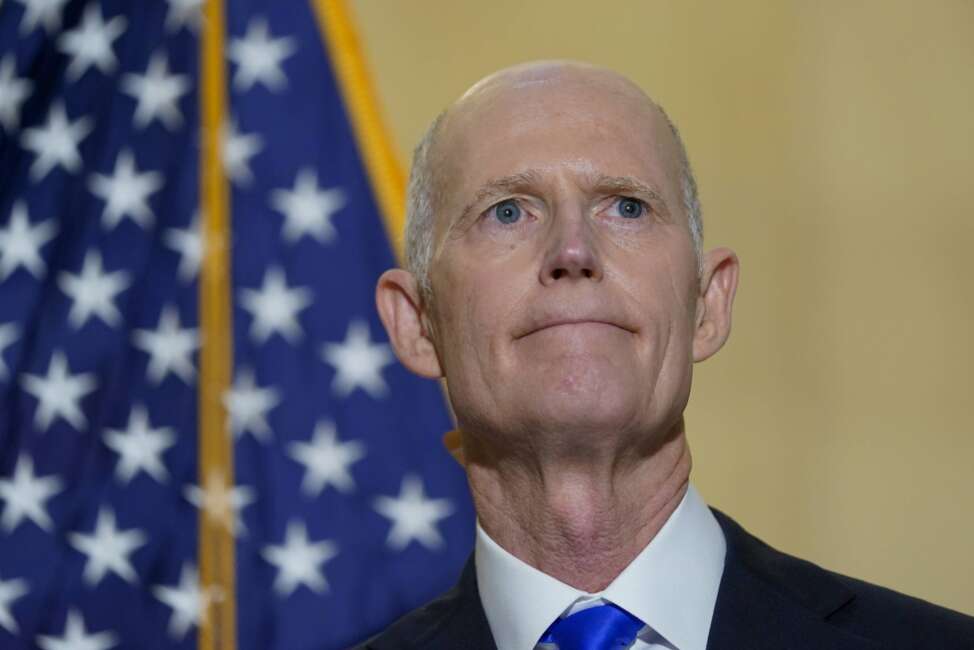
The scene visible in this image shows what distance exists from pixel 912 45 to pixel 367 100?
143cm

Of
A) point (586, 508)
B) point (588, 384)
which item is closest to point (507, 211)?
point (588, 384)

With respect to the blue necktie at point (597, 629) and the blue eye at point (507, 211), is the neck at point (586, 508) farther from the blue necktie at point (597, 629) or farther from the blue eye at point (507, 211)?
the blue eye at point (507, 211)

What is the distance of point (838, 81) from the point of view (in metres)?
3.79

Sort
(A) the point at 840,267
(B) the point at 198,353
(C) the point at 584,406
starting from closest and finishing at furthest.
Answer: (C) the point at 584,406 → (B) the point at 198,353 → (A) the point at 840,267

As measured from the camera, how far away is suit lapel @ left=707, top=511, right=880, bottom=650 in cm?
197

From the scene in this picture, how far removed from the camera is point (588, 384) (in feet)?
6.35

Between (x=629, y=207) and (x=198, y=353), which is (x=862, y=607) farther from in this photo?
(x=198, y=353)

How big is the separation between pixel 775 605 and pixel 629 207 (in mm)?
593

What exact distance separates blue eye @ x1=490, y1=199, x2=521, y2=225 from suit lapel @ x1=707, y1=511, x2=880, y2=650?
58 cm

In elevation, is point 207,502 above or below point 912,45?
below

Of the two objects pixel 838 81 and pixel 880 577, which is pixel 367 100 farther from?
pixel 880 577

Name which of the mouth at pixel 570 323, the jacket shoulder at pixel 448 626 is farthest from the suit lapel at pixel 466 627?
the mouth at pixel 570 323

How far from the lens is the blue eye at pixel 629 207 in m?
2.07

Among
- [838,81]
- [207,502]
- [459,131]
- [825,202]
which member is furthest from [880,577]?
[459,131]
